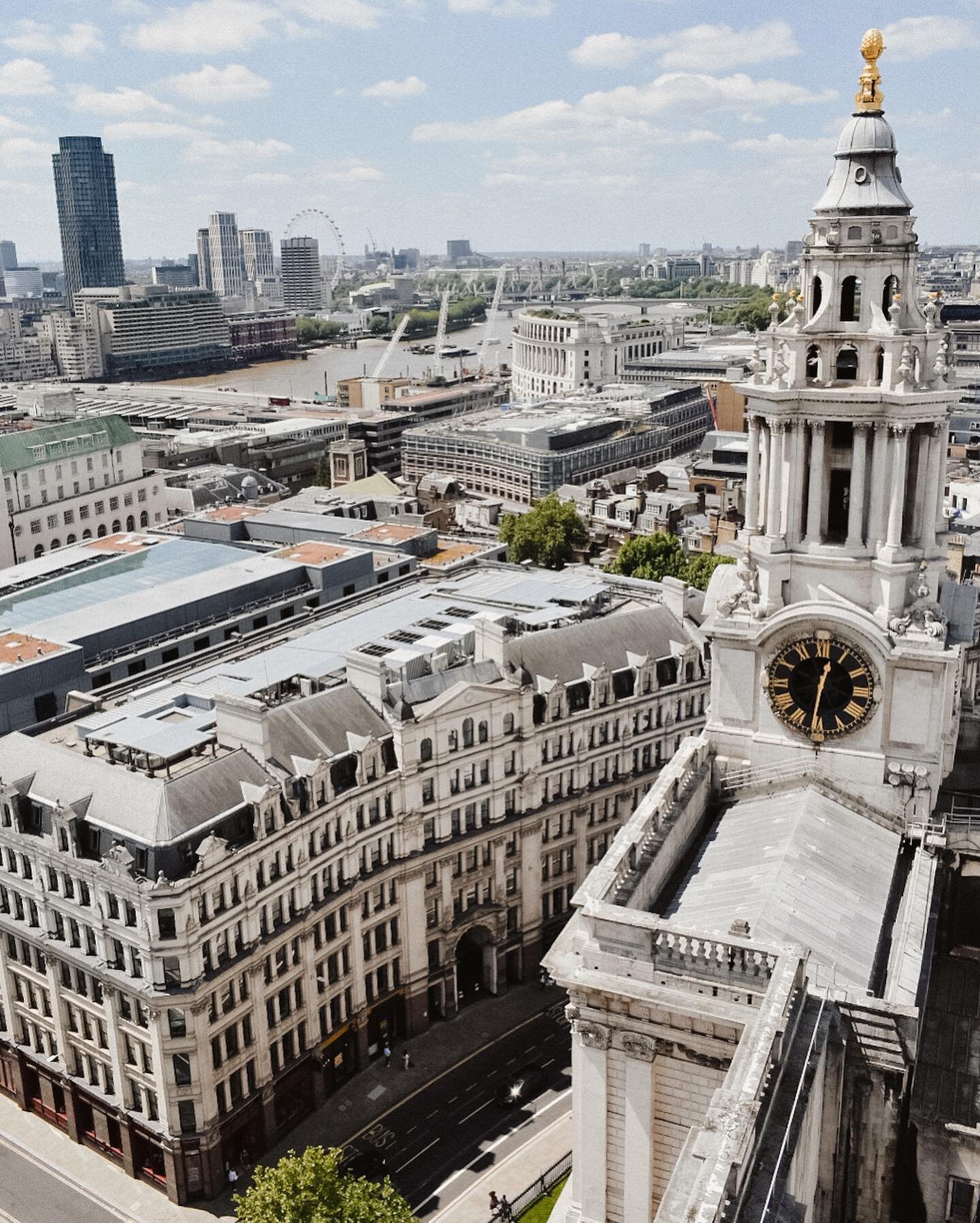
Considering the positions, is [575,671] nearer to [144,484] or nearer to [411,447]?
[144,484]

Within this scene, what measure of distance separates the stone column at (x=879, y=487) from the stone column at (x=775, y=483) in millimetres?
3179

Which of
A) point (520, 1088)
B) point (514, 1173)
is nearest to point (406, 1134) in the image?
point (514, 1173)

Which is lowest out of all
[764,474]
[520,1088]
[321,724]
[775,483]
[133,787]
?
[520,1088]

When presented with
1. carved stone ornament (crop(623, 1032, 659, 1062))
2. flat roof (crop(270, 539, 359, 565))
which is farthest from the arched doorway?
carved stone ornament (crop(623, 1032, 659, 1062))

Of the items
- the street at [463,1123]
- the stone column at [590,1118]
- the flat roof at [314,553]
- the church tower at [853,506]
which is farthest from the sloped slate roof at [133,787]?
the flat roof at [314,553]

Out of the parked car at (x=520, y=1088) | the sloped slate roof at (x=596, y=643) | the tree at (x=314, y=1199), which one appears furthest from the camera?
the sloped slate roof at (x=596, y=643)

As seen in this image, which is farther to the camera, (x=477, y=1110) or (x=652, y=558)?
(x=652, y=558)

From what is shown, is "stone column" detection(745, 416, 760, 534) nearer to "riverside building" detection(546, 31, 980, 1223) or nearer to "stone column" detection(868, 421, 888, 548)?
"riverside building" detection(546, 31, 980, 1223)

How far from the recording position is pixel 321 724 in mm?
66375

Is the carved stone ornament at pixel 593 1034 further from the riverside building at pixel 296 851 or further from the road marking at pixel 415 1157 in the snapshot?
the road marking at pixel 415 1157

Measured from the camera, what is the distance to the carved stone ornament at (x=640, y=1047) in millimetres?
36406

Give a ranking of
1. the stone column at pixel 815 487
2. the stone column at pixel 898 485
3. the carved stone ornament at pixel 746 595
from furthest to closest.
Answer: the carved stone ornament at pixel 746 595 < the stone column at pixel 815 487 < the stone column at pixel 898 485

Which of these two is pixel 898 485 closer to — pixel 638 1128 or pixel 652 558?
pixel 638 1128

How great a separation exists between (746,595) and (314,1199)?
28.8m
